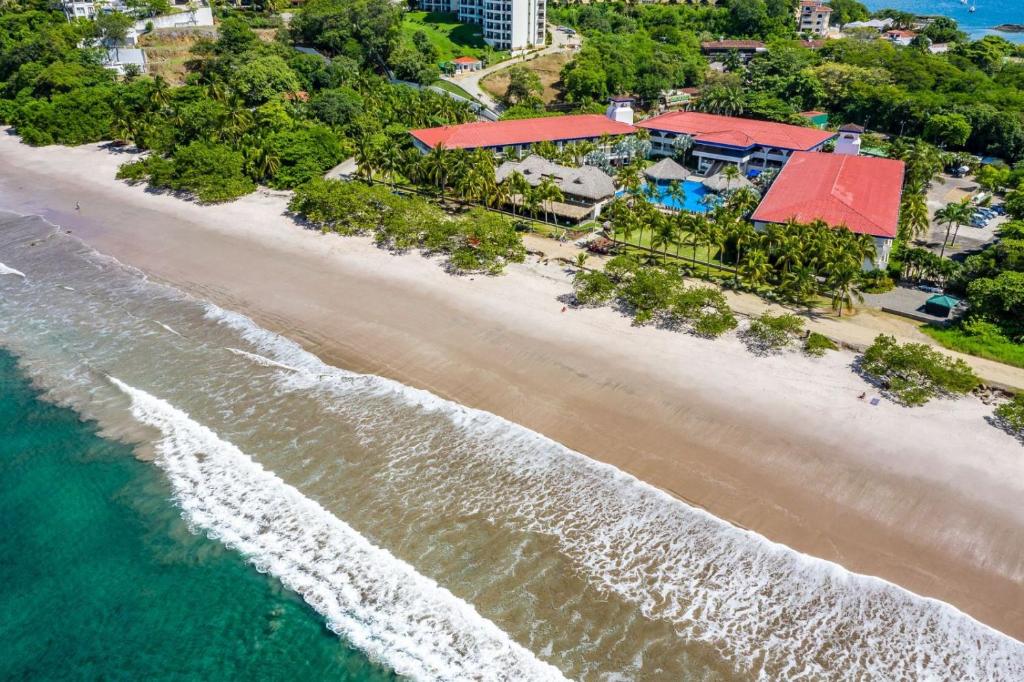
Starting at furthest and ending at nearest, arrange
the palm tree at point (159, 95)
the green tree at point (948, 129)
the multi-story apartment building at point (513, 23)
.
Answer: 1. the multi-story apartment building at point (513, 23)
2. the palm tree at point (159, 95)
3. the green tree at point (948, 129)

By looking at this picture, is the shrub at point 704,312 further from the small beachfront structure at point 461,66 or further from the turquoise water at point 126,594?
the small beachfront structure at point 461,66

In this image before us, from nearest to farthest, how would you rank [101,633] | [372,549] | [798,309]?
[101,633], [372,549], [798,309]

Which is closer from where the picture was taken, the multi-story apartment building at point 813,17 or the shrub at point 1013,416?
the shrub at point 1013,416

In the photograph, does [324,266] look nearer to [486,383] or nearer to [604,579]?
[486,383]

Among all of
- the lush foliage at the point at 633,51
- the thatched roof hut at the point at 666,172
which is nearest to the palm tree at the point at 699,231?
the thatched roof hut at the point at 666,172

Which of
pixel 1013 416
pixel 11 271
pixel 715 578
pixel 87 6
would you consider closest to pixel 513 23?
pixel 87 6

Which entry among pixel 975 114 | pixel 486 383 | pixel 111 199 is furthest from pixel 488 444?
pixel 975 114
